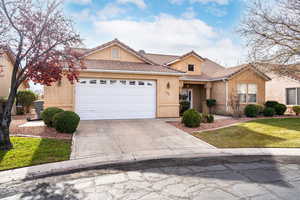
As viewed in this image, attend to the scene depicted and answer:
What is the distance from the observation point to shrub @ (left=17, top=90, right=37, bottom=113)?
51.6 ft

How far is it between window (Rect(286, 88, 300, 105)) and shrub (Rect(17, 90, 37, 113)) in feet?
79.9

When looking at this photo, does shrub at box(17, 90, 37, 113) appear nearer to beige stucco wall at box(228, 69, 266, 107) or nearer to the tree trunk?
the tree trunk

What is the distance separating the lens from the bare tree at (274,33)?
1153 cm

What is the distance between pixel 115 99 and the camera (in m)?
11.9

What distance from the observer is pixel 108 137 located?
795 centimetres

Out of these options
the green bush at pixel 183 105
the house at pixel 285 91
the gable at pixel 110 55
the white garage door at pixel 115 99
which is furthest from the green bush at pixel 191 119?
the house at pixel 285 91

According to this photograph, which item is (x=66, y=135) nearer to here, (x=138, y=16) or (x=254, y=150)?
(x=254, y=150)

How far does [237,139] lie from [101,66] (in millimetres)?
9080

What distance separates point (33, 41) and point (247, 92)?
1664 centimetres

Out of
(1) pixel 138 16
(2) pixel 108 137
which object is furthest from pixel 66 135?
(1) pixel 138 16

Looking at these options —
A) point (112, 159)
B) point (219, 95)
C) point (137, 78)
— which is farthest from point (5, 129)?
point (219, 95)

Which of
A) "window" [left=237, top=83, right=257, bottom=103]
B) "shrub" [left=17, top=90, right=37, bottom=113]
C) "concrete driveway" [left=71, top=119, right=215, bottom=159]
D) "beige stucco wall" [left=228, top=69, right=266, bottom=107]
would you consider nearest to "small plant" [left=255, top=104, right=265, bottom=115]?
"window" [left=237, top=83, right=257, bottom=103]

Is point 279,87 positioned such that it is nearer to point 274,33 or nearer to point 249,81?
point 249,81

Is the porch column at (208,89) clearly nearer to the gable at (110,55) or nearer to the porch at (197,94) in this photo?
the porch at (197,94)
